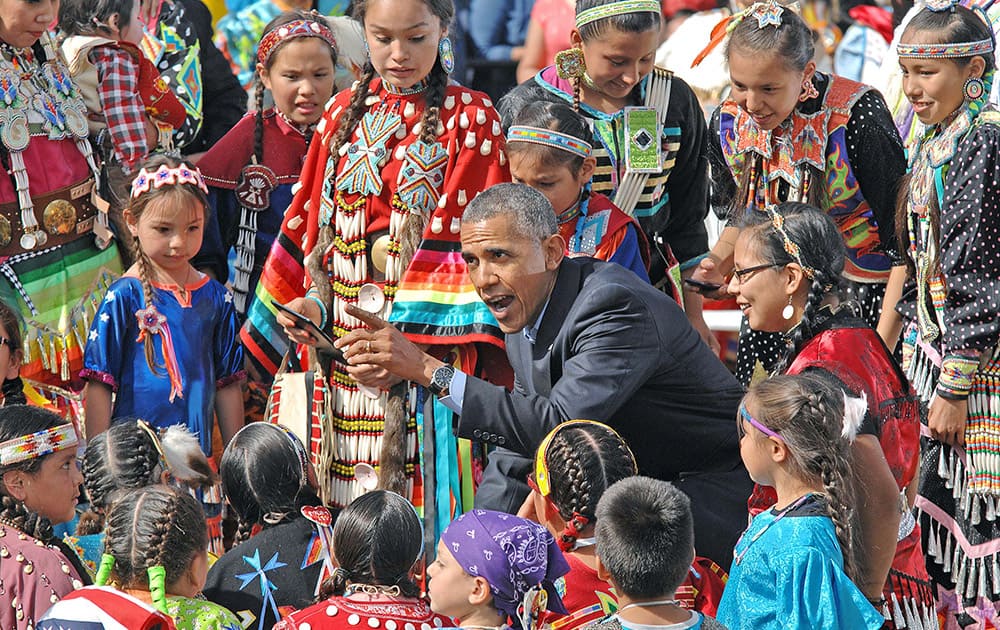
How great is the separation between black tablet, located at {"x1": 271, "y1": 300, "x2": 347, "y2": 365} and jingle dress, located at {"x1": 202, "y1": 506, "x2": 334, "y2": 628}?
0.69 m

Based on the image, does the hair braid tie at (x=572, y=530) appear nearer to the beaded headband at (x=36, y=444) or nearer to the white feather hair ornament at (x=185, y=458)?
the beaded headband at (x=36, y=444)

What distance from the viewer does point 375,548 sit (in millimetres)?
3645

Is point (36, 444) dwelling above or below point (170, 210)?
below

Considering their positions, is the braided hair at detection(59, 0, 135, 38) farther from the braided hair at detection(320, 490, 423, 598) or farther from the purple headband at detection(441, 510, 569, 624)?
the purple headband at detection(441, 510, 569, 624)

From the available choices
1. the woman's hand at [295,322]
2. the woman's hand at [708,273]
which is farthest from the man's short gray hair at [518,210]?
the woman's hand at [708,273]

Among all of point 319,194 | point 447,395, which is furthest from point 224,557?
point 319,194

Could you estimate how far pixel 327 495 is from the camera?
4.90 metres

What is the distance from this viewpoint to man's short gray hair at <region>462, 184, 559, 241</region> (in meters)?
4.18

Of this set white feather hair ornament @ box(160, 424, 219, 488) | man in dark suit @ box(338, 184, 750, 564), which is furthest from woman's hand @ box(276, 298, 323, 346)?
white feather hair ornament @ box(160, 424, 219, 488)

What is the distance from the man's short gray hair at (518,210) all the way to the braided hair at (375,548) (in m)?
0.87

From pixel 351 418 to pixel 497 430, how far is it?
33.9 inches

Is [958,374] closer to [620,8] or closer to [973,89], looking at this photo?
[973,89]

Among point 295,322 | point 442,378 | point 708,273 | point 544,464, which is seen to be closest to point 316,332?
point 295,322

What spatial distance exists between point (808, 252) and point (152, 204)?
2.20m
